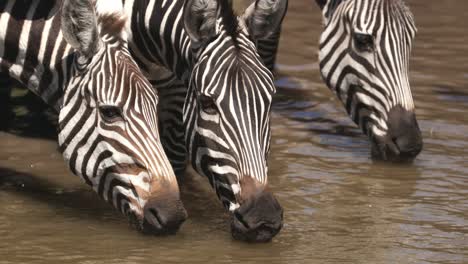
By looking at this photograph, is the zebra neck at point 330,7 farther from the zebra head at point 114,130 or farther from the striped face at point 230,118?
the zebra head at point 114,130

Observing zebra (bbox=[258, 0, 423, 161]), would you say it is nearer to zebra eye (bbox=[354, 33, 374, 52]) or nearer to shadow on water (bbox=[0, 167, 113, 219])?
zebra eye (bbox=[354, 33, 374, 52])

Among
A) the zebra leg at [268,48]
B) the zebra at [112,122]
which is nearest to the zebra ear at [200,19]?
the zebra at [112,122]

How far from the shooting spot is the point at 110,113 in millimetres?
7867

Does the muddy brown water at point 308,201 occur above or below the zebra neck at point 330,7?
below

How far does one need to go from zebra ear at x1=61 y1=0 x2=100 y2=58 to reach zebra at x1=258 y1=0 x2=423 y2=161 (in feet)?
8.96

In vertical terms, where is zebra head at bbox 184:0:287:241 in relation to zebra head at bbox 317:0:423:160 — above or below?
above

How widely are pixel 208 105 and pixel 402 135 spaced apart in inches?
92.3

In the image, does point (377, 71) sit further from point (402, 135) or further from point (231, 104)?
point (231, 104)

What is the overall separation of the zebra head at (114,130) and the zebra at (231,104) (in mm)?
297

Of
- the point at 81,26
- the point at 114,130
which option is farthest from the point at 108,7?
the point at 114,130

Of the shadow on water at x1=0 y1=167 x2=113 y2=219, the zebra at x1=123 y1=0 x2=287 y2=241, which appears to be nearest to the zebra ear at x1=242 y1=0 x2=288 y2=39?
the zebra at x1=123 y1=0 x2=287 y2=241

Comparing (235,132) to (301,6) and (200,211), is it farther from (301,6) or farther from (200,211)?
(301,6)

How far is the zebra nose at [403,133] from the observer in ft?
31.6

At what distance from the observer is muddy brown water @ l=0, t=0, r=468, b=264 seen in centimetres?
792
